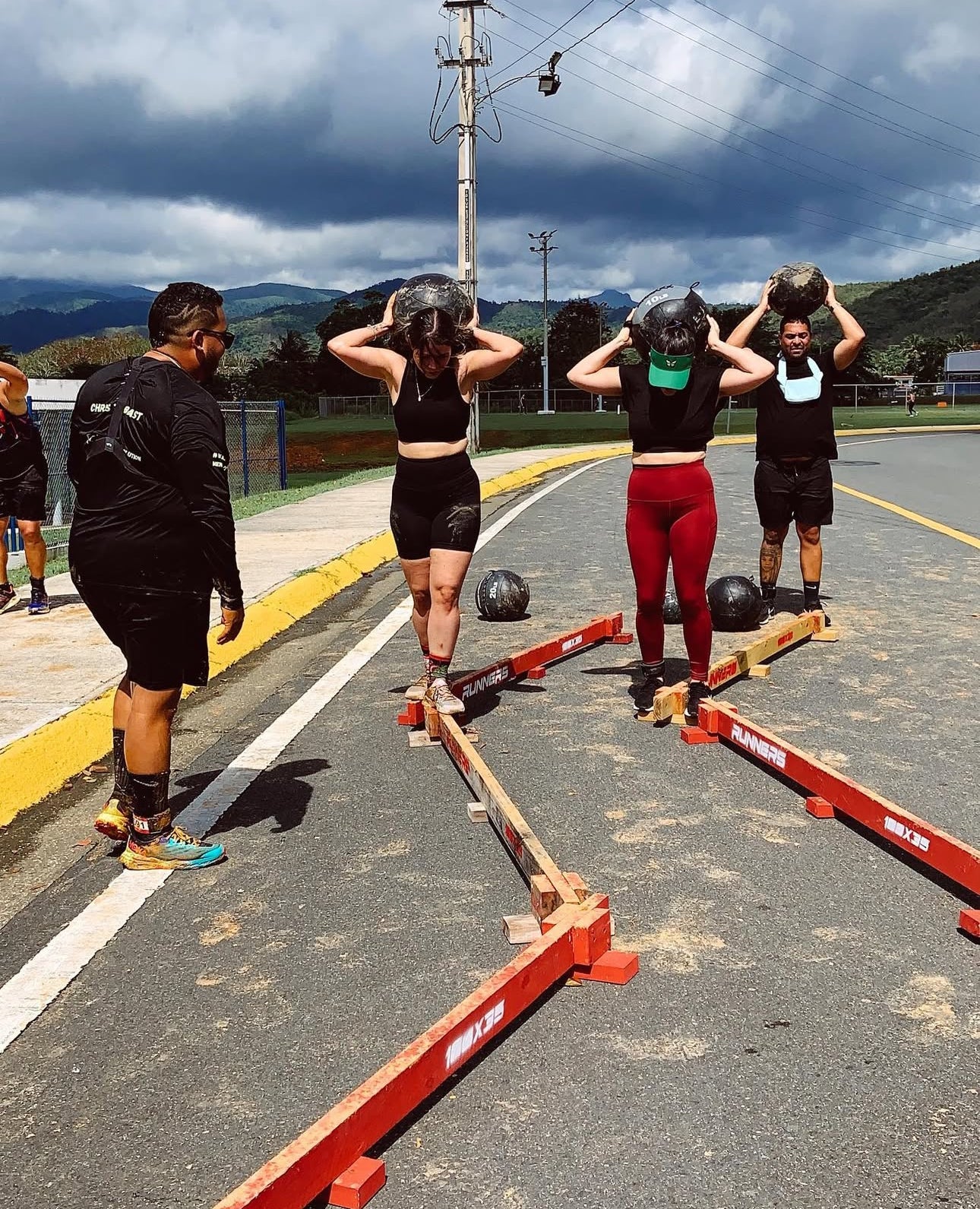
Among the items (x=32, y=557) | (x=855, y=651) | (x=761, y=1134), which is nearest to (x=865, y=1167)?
(x=761, y=1134)

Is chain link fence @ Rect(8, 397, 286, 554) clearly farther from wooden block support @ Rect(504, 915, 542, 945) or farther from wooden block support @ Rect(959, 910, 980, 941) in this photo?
wooden block support @ Rect(959, 910, 980, 941)

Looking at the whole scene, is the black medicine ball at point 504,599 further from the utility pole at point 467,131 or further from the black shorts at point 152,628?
the utility pole at point 467,131

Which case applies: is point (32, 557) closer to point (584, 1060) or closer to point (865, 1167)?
point (584, 1060)

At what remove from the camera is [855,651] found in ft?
24.4

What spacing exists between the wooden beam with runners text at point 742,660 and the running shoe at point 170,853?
2.43 meters

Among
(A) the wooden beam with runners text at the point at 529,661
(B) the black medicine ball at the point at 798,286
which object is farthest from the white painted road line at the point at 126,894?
(B) the black medicine ball at the point at 798,286

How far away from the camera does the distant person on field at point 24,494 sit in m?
8.76

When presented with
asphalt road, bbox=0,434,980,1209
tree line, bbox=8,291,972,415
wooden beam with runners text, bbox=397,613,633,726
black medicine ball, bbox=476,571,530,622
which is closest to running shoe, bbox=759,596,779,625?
wooden beam with runners text, bbox=397,613,633,726

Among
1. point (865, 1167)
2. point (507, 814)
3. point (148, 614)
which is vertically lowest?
point (865, 1167)

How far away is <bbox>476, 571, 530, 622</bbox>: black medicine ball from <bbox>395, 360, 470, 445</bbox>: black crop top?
279cm

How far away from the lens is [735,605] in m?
7.84

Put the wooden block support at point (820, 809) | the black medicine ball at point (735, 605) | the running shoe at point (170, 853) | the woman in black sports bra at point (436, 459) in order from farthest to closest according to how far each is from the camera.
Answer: the black medicine ball at point (735, 605) → the woman in black sports bra at point (436, 459) → the wooden block support at point (820, 809) → the running shoe at point (170, 853)

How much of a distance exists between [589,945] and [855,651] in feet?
15.1

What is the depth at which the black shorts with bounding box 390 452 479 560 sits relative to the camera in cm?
583
